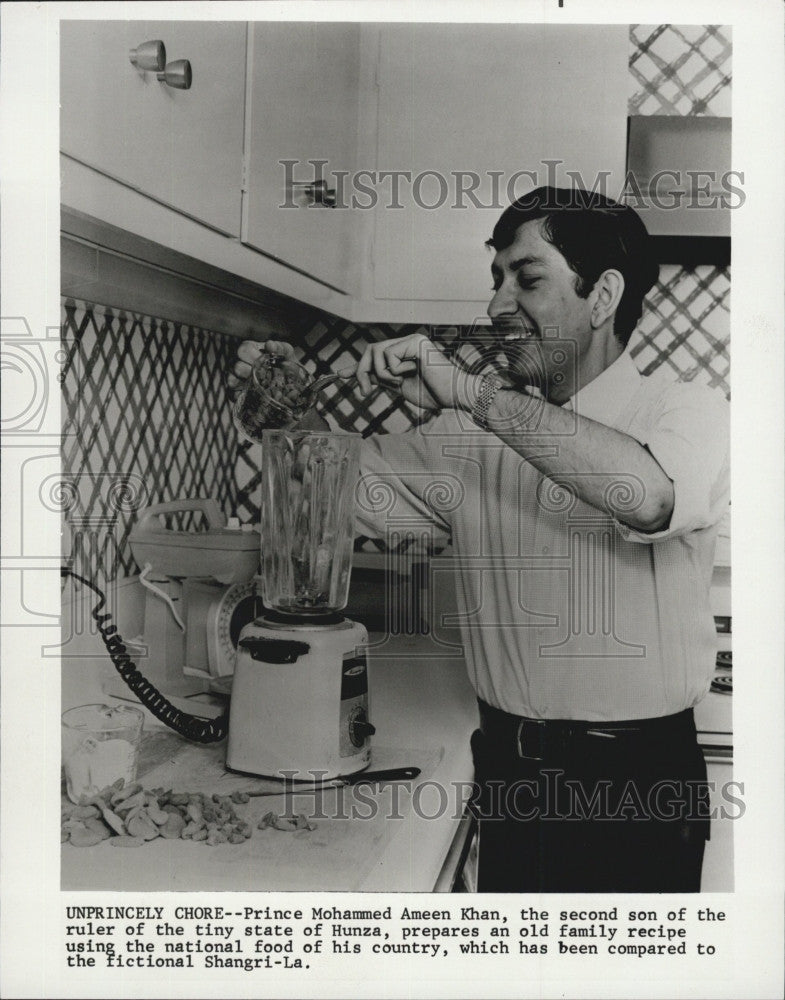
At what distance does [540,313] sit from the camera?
4.04ft

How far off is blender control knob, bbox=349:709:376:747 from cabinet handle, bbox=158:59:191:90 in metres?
0.63

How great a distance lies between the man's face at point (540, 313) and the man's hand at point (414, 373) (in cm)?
25

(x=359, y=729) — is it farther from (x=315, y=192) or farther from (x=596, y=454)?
(x=315, y=192)

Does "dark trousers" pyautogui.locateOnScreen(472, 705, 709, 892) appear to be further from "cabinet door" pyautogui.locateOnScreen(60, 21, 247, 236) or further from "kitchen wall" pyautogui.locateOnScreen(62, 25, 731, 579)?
"cabinet door" pyautogui.locateOnScreen(60, 21, 247, 236)

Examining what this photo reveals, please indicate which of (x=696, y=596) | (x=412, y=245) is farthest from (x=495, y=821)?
(x=412, y=245)

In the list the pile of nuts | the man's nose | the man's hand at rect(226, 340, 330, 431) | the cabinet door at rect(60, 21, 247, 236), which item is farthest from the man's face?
the pile of nuts

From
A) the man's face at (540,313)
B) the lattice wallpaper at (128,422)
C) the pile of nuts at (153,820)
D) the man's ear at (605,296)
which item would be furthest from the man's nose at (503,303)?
the pile of nuts at (153,820)

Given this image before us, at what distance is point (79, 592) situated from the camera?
1082 mm

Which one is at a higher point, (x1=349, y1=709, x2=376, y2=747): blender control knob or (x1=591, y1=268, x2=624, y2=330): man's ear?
(x1=591, y1=268, x2=624, y2=330): man's ear

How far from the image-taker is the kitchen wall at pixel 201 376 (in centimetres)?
111

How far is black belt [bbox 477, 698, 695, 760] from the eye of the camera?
1.13 metres

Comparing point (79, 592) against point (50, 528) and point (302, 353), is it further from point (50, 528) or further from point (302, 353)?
point (302, 353)

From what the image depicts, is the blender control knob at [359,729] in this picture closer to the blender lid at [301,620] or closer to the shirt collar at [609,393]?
the blender lid at [301,620]

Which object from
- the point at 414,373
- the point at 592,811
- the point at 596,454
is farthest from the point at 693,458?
the point at 592,811
